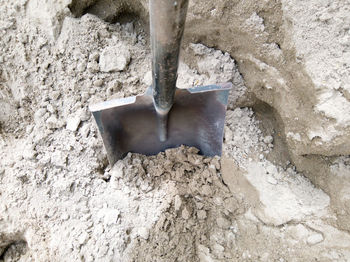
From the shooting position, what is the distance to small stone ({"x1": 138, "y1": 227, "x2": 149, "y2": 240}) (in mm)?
1211

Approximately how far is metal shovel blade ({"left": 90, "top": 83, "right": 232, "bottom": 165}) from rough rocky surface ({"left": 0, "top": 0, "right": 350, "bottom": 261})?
64 millimetres

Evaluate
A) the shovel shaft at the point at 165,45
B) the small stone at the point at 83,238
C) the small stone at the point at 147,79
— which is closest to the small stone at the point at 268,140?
the shovel shaft at the point at 165,45

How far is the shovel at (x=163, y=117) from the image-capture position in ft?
3.92

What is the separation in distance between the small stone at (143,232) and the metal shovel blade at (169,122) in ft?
1.28

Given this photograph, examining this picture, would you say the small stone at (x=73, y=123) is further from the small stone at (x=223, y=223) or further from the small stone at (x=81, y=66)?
the small stone at (x=223, y=223)

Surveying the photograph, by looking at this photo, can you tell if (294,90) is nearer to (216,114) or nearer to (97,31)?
(216,114)

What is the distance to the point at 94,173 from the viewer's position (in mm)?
1368

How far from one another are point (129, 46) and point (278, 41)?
0.82 metres

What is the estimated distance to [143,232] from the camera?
122cm

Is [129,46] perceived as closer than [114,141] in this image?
No

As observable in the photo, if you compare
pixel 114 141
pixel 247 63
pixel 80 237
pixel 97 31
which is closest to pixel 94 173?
pixel 114 141

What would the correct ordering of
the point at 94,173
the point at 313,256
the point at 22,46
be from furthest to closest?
the point at 22,46, the point at 94,173, the point at 313,256

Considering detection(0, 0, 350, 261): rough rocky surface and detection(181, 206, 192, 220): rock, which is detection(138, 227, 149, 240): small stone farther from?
detection(181, 206, 192, 220): rock

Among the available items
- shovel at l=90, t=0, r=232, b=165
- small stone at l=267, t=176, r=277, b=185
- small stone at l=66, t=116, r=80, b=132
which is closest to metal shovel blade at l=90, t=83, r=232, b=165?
shovel at l=90, t=0, r=232, b=165
